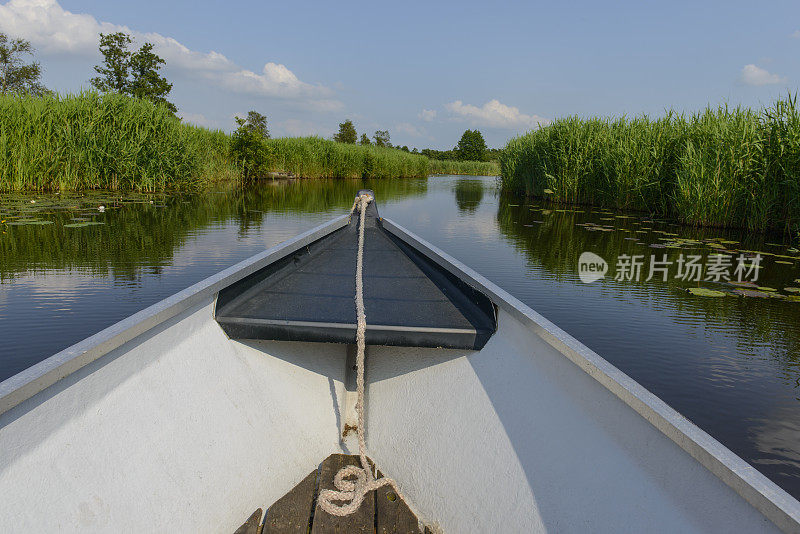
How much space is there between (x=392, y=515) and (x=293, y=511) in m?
0.36

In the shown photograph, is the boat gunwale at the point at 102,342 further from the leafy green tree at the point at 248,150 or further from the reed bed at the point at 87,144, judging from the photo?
the leafy green tree at the point at 248,150

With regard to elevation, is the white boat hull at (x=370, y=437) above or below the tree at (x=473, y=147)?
below

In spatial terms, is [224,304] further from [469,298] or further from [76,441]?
[469,298]

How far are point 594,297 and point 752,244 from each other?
406cm

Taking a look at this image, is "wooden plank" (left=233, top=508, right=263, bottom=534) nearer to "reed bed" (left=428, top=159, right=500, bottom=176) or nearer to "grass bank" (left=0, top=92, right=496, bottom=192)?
"grass bank" (left=0, top=92, right=496, bottom=192)

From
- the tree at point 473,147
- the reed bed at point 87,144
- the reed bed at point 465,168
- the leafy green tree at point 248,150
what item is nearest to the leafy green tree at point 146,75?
the leafy green tree at point 248,150

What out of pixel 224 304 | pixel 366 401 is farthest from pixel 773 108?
pixel 224 304

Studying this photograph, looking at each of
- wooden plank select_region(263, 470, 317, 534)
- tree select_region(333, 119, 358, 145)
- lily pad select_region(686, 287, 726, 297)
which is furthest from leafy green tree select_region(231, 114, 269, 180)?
tree select_region(333, 119, 358, 145)

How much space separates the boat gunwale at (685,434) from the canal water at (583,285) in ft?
4.35

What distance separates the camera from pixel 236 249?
226 inches

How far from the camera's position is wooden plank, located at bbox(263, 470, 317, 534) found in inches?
59.1

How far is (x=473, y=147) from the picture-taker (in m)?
76.2

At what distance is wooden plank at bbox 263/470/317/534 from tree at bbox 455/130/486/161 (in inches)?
3053

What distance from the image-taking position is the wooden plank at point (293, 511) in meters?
1.50
